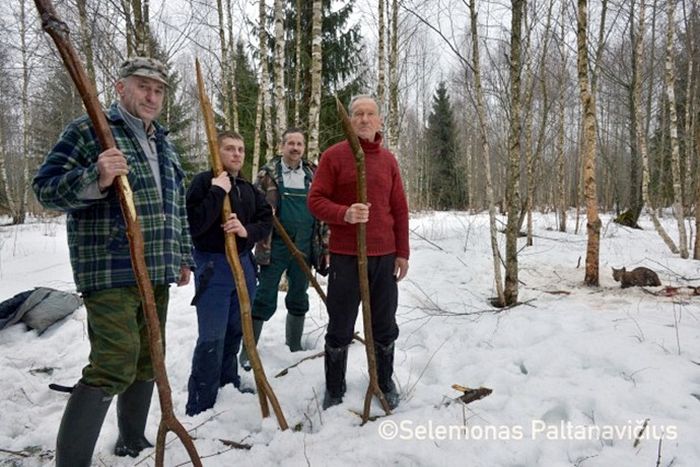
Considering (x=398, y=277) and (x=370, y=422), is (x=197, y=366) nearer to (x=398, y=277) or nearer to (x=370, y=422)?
(x=370, y=422)

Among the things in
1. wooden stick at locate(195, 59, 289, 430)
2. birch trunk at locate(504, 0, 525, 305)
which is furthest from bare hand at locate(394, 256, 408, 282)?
birch trunk at locate(504, 0, 525, 305)

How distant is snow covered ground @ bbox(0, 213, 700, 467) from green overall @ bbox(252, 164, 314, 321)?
0.50 m

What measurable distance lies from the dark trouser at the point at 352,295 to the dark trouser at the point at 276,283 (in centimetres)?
99

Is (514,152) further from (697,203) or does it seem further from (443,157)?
(443,157)

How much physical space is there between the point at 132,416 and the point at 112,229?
3.64ft

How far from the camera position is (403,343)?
358 cm

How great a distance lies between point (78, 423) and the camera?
1703mm

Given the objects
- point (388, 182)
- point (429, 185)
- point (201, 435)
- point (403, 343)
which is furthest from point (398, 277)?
point (429, 185)

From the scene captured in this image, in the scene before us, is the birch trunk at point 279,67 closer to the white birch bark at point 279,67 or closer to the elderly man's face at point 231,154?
the white birch bark at point 279,67

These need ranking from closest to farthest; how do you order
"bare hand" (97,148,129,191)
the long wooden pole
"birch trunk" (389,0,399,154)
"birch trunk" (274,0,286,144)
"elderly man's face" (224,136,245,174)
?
1. the long wooden pole
2. "bare hand" (97,148,129,191)
3. "elderly man's face" (224,136,245,174)
4. "birch trunk" (274,0,286,144)
5. "birch trunk" (389,0,399,154)

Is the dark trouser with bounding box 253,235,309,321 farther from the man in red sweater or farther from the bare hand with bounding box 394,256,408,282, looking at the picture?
the bare hand with bounding box 394,256,408,282

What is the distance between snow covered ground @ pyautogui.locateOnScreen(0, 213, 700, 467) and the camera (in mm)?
1956

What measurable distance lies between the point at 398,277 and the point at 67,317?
409 centimetres

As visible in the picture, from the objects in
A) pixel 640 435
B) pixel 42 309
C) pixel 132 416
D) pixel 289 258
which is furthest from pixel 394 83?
pixel 132 416
